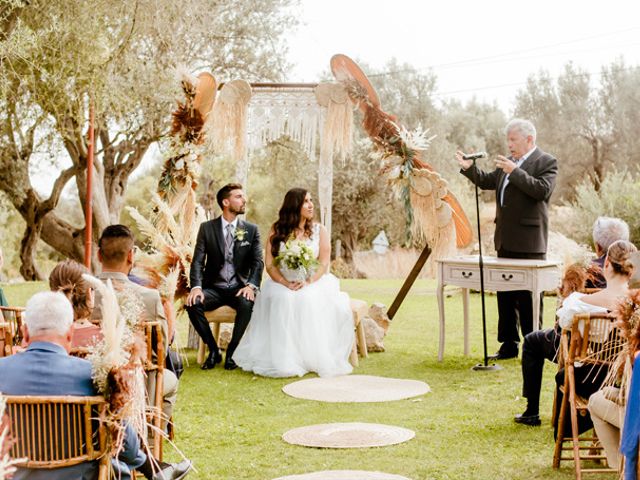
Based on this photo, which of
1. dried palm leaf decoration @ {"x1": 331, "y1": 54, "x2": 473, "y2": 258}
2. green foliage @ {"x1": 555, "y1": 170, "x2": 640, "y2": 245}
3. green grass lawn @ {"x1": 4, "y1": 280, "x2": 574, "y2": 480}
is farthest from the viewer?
green foliage @ {"x1": 555, "y1": 170, "x2": 640, "y2": 245}

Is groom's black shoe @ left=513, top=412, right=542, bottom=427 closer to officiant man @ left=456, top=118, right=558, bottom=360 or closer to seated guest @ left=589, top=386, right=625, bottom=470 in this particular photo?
seated guest @ left=589, top=386, right=625, bottom=470

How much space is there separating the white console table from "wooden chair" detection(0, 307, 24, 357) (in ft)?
13.2

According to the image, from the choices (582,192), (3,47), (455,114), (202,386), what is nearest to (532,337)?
(202,386)

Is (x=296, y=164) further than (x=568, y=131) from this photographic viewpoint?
No

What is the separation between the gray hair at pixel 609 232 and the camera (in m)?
5.60

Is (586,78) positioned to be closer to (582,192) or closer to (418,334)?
(582,192)

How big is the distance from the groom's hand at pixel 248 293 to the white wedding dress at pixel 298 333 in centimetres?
10

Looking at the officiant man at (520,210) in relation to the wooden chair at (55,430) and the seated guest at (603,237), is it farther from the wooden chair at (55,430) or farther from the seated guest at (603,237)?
the wooden chair at (55,430)

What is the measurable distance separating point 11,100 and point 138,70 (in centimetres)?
239

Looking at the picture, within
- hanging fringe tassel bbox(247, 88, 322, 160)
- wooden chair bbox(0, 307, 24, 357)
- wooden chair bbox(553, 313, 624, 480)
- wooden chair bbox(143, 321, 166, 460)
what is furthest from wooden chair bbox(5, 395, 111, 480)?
hanging fringe tassel bbox(247, 88, 322, 160)

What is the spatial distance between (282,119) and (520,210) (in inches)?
110

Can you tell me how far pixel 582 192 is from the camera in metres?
18.5

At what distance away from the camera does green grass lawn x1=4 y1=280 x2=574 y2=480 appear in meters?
4.88

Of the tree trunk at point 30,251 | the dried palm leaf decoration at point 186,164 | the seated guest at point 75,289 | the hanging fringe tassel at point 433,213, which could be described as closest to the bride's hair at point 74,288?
the seated guest at point 75,289
